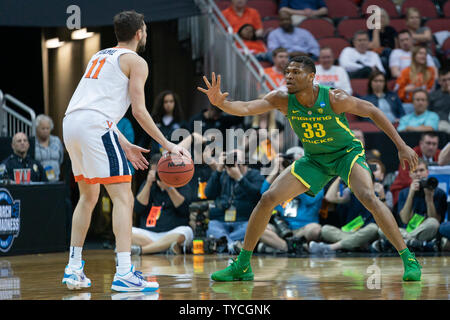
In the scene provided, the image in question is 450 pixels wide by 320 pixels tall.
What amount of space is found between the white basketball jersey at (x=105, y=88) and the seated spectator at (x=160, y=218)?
449 cm

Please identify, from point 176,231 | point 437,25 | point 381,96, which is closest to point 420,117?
point 381,96

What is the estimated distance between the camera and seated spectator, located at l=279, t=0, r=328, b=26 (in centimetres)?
1318

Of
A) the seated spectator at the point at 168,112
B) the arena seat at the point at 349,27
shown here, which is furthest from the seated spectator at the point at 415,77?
the seated spectator at the point at 168,112

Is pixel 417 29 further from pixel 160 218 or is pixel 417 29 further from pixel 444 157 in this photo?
pixel 160 218

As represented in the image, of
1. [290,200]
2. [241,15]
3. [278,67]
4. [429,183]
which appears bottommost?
[290,200]

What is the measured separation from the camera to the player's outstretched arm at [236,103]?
229 inches

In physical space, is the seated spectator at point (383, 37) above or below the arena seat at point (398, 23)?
below

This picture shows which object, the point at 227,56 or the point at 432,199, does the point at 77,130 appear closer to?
the point at 432,199

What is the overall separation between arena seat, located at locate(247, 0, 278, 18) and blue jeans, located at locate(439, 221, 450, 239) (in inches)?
245

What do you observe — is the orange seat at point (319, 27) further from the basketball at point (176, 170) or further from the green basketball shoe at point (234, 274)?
the green basketball shoe at point (234, 274)

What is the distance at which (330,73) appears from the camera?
1134 cm

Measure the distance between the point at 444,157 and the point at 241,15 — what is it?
4.89 metres

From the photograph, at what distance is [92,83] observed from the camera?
5266 millimetres
